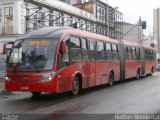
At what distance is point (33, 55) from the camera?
15062 mm

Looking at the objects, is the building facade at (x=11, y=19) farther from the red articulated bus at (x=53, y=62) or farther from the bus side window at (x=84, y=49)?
the bus side window at (x=84, y=49)

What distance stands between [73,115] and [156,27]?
10623 cm

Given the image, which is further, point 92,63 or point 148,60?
point 148,60

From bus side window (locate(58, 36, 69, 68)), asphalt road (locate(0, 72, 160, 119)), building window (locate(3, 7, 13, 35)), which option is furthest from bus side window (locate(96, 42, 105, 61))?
building window (locate(3, 7, 13, 35))

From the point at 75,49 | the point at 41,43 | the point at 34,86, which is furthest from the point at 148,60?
the point at 34,86

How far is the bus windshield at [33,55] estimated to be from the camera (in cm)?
1487

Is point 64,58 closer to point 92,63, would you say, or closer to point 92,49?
point 92,63

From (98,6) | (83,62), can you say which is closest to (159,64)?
(98,6)

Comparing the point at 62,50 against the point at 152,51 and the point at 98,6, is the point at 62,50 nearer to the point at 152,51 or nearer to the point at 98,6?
the point at 152,51

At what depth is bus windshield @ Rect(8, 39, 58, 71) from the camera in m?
14.9

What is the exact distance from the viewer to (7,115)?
11.2 m

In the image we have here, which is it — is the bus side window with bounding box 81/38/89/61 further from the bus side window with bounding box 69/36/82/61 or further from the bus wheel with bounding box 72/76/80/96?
the bus wheel with bounding box 72/76/80/96

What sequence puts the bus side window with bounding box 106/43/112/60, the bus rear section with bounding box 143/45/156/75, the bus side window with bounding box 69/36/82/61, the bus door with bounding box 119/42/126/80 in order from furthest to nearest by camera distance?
the bus rear section with bounding box 143/45/156/75, the bus door with bounding box 119/42/126/80, the bus side window with bounding box 106/43/112/60, the bus side window with bounding box 69/36/82/61

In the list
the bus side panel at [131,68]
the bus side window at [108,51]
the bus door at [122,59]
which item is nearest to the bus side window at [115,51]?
the bus side window at [108,51]
